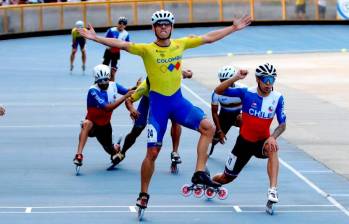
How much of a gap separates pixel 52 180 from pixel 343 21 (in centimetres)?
4162

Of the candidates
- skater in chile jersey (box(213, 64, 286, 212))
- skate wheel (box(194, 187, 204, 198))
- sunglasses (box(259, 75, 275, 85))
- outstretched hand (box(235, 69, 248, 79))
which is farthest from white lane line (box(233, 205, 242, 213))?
outstretched hand (box(235, 69, 248, 79))

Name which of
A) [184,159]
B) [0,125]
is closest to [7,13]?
[0,125]

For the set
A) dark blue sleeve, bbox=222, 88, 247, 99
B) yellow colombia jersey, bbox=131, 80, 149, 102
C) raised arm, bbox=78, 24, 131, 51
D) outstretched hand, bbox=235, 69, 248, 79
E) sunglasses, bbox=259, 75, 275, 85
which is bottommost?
yellow colombia jersey, bbox=131, 80, 149, 102

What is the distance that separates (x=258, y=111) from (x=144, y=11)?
41778 millimetres

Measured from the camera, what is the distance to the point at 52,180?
712 inches

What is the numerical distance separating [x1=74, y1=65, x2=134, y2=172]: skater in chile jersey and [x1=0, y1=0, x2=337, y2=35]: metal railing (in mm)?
34764

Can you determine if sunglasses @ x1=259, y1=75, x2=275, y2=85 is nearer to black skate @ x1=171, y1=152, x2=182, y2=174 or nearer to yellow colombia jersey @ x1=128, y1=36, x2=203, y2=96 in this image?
yellow colombia jersey @ x1=128, y1=36, x2=203, y2=96

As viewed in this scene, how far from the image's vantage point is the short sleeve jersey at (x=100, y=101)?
61.0 ft

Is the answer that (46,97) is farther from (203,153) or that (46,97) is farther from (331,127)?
(203,153)

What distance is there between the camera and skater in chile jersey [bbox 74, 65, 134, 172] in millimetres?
18562

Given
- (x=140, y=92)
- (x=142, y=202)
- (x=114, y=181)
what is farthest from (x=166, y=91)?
(x=114, y=181)

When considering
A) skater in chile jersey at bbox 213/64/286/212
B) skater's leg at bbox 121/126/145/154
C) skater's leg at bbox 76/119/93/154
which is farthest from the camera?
skater's leg at bbox 121/126/145/154

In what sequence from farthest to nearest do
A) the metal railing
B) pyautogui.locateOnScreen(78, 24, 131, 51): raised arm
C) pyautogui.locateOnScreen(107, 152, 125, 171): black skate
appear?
1. the metal railing
2. pyautogui.locateOnScreen(107, 152, 125, 171): black skate
3. pyautogui.locateOnScreen(78, 24, 131, 51): raised arm

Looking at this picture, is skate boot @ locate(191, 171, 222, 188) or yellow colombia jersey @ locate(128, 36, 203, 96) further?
yellow colombia jersey @ locate(128, 36, 203, 96)
